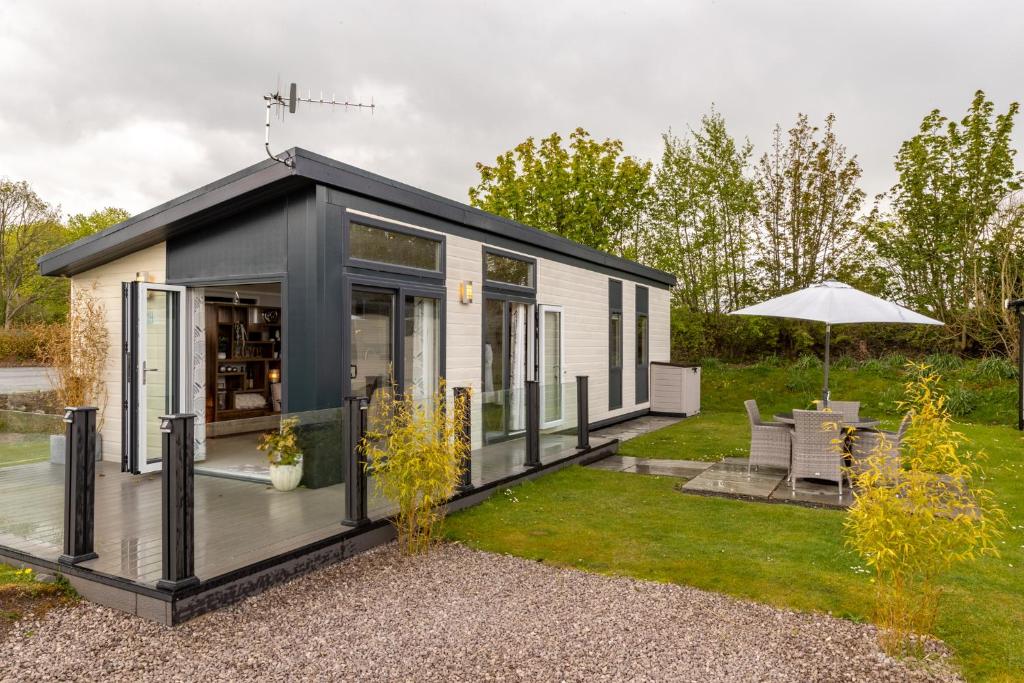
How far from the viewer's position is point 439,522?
15.7 feet

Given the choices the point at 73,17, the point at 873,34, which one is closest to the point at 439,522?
the point at 73,17

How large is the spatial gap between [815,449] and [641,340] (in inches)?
253

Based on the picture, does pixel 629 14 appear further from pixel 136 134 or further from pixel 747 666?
pixel 136 134

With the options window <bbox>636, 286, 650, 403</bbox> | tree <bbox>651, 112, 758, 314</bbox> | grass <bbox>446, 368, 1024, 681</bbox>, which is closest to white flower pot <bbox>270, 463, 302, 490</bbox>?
grass <bbox>446, 368, 1024, 681</bbox>

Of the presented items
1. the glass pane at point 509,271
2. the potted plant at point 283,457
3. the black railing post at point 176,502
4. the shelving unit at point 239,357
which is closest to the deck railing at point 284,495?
the black railing post at point 176,502

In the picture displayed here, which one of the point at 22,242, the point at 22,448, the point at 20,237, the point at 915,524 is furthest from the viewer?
the point at 20,237

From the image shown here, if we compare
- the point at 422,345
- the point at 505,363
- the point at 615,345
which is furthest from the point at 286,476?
the point at 615,345

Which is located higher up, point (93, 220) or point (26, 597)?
point (93, 220)

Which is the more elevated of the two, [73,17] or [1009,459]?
[73,17]

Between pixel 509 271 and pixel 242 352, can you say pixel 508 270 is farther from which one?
pixel 242 352

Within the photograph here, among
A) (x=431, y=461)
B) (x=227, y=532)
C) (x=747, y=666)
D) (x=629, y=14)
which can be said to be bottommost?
(x=747, y=666)

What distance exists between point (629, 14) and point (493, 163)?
39.3 ft

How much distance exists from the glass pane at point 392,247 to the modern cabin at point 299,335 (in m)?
0.02

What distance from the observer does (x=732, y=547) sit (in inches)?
171
